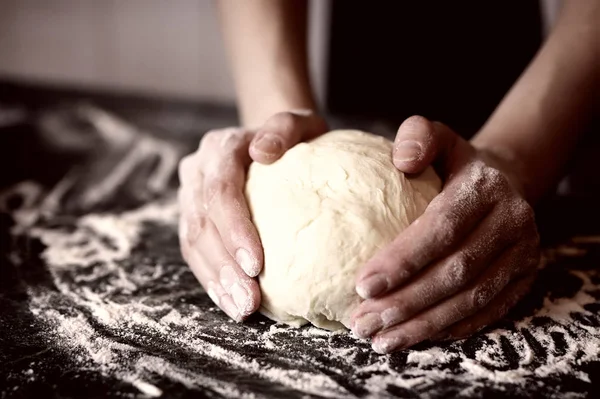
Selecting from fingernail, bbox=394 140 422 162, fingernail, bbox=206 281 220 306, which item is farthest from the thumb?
fingernail, bbox=206 281 220 306

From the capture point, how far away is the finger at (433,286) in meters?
0.99

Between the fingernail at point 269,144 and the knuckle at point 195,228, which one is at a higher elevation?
the fingernail at point 269,144

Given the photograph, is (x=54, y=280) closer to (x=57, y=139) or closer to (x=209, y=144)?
(x=209, y=144)

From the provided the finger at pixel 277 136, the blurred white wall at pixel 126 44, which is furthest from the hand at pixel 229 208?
the blurred white wall at pixel 126 44

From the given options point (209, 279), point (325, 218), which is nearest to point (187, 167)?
point (209, 279)

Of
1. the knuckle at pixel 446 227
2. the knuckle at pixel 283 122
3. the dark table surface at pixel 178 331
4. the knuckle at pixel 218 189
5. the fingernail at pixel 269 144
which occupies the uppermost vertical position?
the knuckle at pixel 283 122

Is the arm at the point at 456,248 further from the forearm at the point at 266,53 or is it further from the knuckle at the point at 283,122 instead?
the forearm at the point at 266,53

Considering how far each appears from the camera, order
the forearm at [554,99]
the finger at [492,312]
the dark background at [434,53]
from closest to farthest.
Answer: the finger at [492,312] < the forearm at [554,99] < the dark background at [434,53]

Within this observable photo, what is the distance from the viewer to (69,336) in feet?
3.63

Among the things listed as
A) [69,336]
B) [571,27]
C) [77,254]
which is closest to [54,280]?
[77,254]

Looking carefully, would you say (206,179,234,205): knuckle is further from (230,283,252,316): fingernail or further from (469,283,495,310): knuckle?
(469,283,495,310): knuckle

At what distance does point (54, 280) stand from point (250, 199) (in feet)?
1.76

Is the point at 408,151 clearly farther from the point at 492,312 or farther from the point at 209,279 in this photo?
the point at 209,279

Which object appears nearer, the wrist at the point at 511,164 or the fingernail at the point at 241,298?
the fingernail at the point at 241,298
